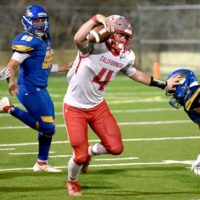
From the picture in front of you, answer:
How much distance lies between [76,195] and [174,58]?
2074cm

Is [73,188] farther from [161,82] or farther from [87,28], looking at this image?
[87,28]

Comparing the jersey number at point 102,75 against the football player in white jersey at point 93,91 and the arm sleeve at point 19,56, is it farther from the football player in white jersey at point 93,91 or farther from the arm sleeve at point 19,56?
the arm sleeve at point 19,56

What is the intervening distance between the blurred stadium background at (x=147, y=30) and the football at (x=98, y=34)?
19.3 metres

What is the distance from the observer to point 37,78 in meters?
9.77

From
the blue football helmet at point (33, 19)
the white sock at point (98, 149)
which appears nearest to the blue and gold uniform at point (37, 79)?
the blue football helmet at point (33, 19)

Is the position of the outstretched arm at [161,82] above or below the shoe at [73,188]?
above

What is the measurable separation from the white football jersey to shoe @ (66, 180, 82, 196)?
773 mm

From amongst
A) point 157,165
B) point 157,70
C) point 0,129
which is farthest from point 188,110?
point 157,70

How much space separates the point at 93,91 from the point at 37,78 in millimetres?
1589

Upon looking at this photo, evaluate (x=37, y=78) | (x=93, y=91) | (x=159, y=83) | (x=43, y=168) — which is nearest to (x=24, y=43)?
(x=37, y=78)

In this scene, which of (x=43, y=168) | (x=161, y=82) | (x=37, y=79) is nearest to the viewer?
(x=161, y=82)

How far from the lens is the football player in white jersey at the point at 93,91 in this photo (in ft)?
26.7

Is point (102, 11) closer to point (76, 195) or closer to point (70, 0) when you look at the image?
point (70, 0)

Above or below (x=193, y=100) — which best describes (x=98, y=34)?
above
